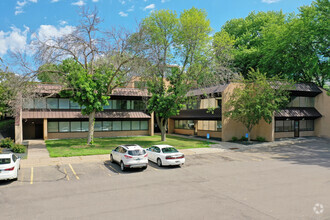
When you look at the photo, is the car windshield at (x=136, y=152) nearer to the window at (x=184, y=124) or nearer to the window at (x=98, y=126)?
the window at (x=98, y=126)

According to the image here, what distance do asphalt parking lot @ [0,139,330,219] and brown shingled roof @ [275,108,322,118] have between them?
16170mm

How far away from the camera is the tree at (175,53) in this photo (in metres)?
27.9

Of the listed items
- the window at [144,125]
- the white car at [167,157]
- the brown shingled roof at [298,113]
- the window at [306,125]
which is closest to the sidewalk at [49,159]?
the white car at [167,157]

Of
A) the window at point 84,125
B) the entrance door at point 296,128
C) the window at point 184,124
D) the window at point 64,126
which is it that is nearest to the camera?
the window at point 64,126

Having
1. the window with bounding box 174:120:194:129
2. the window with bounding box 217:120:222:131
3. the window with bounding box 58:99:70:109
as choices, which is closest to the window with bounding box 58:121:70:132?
the window with bounding box 58:99:70:109

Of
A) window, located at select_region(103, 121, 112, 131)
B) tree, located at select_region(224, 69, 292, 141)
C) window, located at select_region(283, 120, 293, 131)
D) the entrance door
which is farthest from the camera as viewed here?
window, located at select_region(103, 121, 112, 131)

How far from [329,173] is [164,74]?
64.5ft

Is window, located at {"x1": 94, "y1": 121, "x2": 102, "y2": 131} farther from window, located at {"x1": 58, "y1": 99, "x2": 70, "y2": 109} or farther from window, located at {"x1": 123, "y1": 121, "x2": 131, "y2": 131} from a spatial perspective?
window, located at {"x1": 58, "y1": 99, "x2": 70, "y2": 109}

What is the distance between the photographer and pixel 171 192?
11.2 m

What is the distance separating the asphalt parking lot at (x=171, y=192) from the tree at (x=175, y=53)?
11.9m

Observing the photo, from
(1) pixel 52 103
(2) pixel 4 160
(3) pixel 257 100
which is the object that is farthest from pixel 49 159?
(3) pixel 257 100

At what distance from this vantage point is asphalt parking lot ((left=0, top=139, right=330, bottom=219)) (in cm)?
869

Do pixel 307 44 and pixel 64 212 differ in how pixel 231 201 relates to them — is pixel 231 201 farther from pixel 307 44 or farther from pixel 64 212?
pixel 307 44

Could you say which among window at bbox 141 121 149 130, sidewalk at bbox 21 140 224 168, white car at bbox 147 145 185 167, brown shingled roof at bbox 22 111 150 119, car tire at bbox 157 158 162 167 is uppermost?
brown shingled roof at bbox 22 111 150 119
